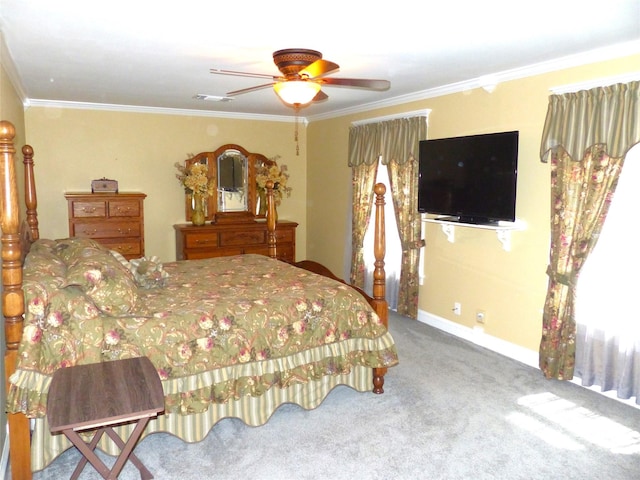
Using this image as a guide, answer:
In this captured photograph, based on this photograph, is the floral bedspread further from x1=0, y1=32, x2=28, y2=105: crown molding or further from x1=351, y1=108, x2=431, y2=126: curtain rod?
x1=351, y1=108, x2=431, y2=126: curtain rod

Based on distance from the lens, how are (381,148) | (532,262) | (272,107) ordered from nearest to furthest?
(532,262) → (381,148) → (272,107)

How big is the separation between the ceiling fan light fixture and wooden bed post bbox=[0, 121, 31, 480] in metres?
1.48

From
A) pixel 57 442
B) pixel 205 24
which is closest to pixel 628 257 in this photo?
pixel 205 24

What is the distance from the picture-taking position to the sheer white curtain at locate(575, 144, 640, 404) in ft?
11.2

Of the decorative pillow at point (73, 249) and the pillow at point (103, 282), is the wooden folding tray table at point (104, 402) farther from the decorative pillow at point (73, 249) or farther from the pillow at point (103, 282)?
the decorative pillow at point (73, 249)

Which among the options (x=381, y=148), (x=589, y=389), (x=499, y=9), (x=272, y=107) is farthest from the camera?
(x=272, y=107)

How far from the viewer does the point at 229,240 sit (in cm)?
635

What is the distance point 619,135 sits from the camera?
3328 mm

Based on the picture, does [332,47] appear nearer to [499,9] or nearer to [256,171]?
[499,9]

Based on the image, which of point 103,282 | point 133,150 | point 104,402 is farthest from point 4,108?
point 133,150

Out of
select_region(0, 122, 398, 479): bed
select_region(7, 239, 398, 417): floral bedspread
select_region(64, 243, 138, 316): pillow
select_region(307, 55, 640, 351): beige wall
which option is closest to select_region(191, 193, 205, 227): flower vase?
select_region(307, 55, 640, 351): beige wall

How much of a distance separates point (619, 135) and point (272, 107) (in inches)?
155

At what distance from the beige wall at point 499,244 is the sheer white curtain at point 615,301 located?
41 centimetres

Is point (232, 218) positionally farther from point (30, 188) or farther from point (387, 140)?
point (30, 188)
